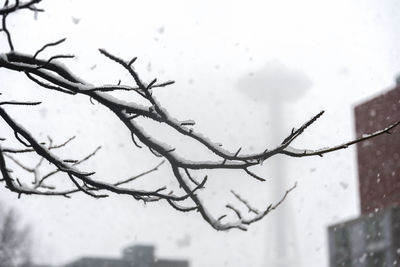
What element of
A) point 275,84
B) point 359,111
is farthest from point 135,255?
point 275,84

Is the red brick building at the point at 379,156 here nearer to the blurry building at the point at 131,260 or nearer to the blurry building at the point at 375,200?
the blurry building at the point at 375,200

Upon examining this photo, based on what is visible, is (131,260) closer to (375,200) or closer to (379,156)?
(375,200)

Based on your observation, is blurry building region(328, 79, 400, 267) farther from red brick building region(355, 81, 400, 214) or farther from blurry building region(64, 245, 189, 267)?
blurry building region(64, 245, 189, 267)

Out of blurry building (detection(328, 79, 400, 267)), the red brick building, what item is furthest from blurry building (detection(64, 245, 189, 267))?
the red brick building

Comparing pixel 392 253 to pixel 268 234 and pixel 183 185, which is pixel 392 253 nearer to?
pixel 183 185

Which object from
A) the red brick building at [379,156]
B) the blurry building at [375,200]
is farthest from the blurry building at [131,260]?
the red brick building at [379,156]
